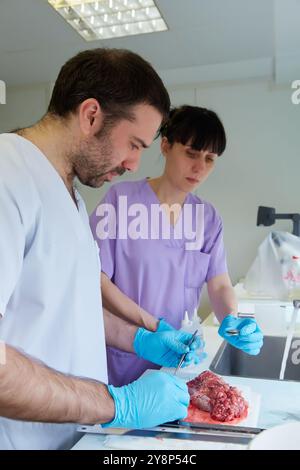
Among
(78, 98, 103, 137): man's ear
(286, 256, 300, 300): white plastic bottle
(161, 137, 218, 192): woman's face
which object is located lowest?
(286, 256, 300, 300): white plastic bottle

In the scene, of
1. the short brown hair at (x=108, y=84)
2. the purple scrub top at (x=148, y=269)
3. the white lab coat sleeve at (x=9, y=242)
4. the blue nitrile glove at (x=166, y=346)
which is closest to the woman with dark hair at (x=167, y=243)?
the purple scrub top at (x=148, y=269)

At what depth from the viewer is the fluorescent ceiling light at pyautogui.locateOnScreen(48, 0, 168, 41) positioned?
1796mm

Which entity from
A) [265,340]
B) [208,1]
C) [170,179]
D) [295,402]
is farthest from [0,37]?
[295,402]

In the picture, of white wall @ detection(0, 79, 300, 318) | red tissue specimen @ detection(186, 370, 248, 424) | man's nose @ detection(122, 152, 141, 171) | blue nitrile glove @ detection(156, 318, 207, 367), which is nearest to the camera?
red tissue specimen @ detection(186, 370, 248, 424)

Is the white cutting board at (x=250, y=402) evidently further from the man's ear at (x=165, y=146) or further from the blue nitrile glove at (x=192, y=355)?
the man's ear at (x=165, y=146)

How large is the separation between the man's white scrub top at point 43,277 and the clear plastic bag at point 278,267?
41.3 inches

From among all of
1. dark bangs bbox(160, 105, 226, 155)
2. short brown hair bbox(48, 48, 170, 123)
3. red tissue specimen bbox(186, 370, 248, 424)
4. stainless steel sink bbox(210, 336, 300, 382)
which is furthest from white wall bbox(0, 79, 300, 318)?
red tissue specimen bbox(186, 370, 248, 424)

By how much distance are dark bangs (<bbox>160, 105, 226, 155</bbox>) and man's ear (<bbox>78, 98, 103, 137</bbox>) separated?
2.20ft

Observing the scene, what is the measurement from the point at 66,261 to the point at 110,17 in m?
1.60

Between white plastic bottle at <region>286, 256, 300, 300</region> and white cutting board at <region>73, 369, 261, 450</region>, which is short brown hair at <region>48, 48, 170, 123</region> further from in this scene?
white plastic bottle at <region>286, 256, 300, 300</region>

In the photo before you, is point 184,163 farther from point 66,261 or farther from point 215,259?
point 66,261

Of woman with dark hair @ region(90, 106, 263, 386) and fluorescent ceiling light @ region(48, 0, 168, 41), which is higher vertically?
fluorescent ceiling light @ region(48, 0, 168, 41)

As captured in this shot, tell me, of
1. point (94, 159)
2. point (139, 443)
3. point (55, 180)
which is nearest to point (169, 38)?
point (94, 159)

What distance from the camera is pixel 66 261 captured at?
2.71 feet
